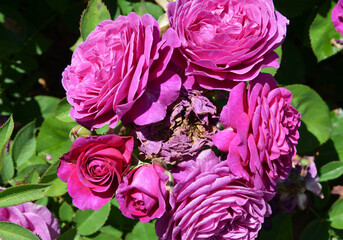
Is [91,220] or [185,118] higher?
[185,118]

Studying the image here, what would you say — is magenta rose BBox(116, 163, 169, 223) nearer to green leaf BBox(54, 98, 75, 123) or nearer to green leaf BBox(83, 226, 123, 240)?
green leaf BBox(54, 98, 75, 123)

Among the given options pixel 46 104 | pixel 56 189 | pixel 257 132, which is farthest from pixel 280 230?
pixel 46 104

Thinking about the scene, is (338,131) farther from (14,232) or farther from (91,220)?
(14,232)

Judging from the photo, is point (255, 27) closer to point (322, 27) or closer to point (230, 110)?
point (230, 110)

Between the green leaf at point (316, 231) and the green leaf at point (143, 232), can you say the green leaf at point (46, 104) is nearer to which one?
the green leaf at point (143, 232)

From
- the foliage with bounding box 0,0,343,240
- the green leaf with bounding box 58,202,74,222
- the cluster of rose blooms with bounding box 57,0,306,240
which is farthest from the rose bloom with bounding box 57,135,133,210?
the green leaf with bounding box 58,202,74,222

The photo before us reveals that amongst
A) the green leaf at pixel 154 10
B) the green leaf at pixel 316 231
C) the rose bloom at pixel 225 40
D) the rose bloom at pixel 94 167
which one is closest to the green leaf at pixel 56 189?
the rose bloom at pixel 94 167
